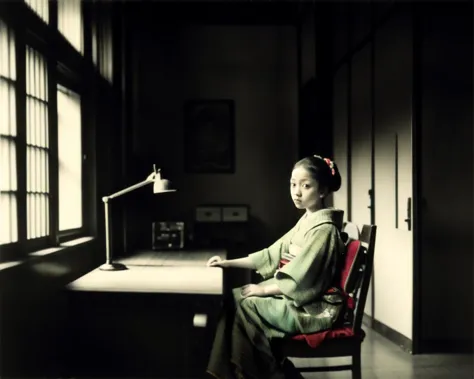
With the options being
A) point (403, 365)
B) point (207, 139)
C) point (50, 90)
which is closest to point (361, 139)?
point (207, 139)

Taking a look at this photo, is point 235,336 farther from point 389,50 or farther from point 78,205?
point 389,50

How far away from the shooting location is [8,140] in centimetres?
221

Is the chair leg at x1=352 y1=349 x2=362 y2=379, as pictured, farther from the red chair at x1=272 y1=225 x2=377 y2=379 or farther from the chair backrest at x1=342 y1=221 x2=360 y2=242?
the chair backrest at x1=342 y1=221 x2=360 y2=242

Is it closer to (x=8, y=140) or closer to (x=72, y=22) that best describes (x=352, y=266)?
(x=8, y=140)

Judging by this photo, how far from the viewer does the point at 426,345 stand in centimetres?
334

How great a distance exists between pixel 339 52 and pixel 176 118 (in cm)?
161

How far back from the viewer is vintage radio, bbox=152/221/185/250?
4.05 metres

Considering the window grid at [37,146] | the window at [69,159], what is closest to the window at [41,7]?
the window grid at [37,146]

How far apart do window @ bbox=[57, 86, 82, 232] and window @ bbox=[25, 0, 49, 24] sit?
52cm

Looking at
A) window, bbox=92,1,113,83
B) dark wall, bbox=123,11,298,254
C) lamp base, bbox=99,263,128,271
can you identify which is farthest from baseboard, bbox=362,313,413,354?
window, bbox=92,1,113,83

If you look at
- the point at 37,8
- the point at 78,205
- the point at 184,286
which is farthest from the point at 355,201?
the point at 37,8

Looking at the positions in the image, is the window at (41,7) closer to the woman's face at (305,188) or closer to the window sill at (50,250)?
the window sill at (50,250)

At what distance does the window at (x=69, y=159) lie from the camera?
10.5 feet

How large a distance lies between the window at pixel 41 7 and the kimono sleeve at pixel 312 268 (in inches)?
67.0
